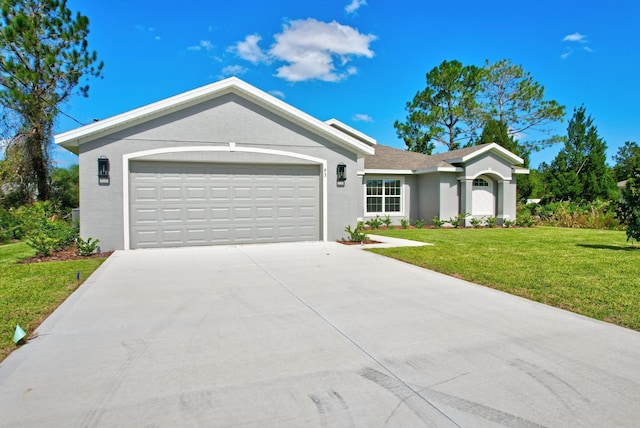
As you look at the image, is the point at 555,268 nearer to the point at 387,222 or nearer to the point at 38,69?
the point at 387,222

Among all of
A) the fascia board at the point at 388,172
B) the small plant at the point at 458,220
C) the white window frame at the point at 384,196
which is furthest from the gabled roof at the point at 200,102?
the small plant at the point at 458,220

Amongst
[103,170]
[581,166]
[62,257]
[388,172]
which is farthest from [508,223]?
[62,257]

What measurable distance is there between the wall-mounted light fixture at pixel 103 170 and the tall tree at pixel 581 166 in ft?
89.2

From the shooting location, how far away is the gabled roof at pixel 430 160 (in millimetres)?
19484

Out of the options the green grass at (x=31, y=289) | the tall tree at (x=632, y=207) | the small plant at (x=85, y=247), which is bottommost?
the green grass at (x=31, y=289)

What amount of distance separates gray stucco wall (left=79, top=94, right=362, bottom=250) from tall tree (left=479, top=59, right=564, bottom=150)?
27405mm

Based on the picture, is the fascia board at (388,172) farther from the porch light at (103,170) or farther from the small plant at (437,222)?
the porch light at (103,170)

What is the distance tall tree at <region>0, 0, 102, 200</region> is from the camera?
17047 mm

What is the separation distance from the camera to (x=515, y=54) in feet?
112

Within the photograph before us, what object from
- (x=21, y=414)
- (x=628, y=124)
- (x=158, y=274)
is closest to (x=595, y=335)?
(x=21, y=414)

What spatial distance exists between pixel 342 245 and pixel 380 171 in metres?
8.47

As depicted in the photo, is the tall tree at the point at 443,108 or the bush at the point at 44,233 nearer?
the bush at the point at 44,233

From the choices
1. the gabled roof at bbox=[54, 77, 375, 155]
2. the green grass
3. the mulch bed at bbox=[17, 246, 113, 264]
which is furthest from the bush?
the gabled roof at bbox=[54, 77, 375, 155]

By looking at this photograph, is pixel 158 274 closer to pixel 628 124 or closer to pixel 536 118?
pixel 536 118
